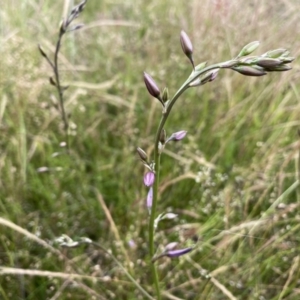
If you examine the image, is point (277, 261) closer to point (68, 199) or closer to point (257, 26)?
point (68, 199)

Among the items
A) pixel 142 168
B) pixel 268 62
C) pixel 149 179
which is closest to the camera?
pixel 268 62

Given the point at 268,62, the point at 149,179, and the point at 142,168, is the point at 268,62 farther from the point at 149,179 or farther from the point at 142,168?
the point at 142,168

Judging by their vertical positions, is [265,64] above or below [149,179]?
above

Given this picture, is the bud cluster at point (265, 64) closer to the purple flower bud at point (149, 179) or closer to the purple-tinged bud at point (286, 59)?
the purple-tinged bud at point (286, 59)

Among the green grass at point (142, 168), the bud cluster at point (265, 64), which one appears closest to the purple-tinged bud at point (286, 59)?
the bud cluster at point (265, 64)

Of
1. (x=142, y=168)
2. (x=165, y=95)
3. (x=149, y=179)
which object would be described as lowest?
(x=142, y=168)

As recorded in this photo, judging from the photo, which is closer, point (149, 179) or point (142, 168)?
point (149, 179)

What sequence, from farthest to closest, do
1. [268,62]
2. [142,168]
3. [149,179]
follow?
[142,168]
[149,179]
[268,62]

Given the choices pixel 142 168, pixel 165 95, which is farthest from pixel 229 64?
pixel 142 168

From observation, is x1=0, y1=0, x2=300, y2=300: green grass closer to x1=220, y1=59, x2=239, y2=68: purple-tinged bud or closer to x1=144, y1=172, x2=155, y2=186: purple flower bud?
x1=144, y1=172, x2=155, y2=186: purple flower bud

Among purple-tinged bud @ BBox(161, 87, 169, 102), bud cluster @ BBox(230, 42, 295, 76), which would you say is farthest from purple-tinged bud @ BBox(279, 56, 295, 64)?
purple-tinged bud @ BBox(161, 87, 169, 102)
